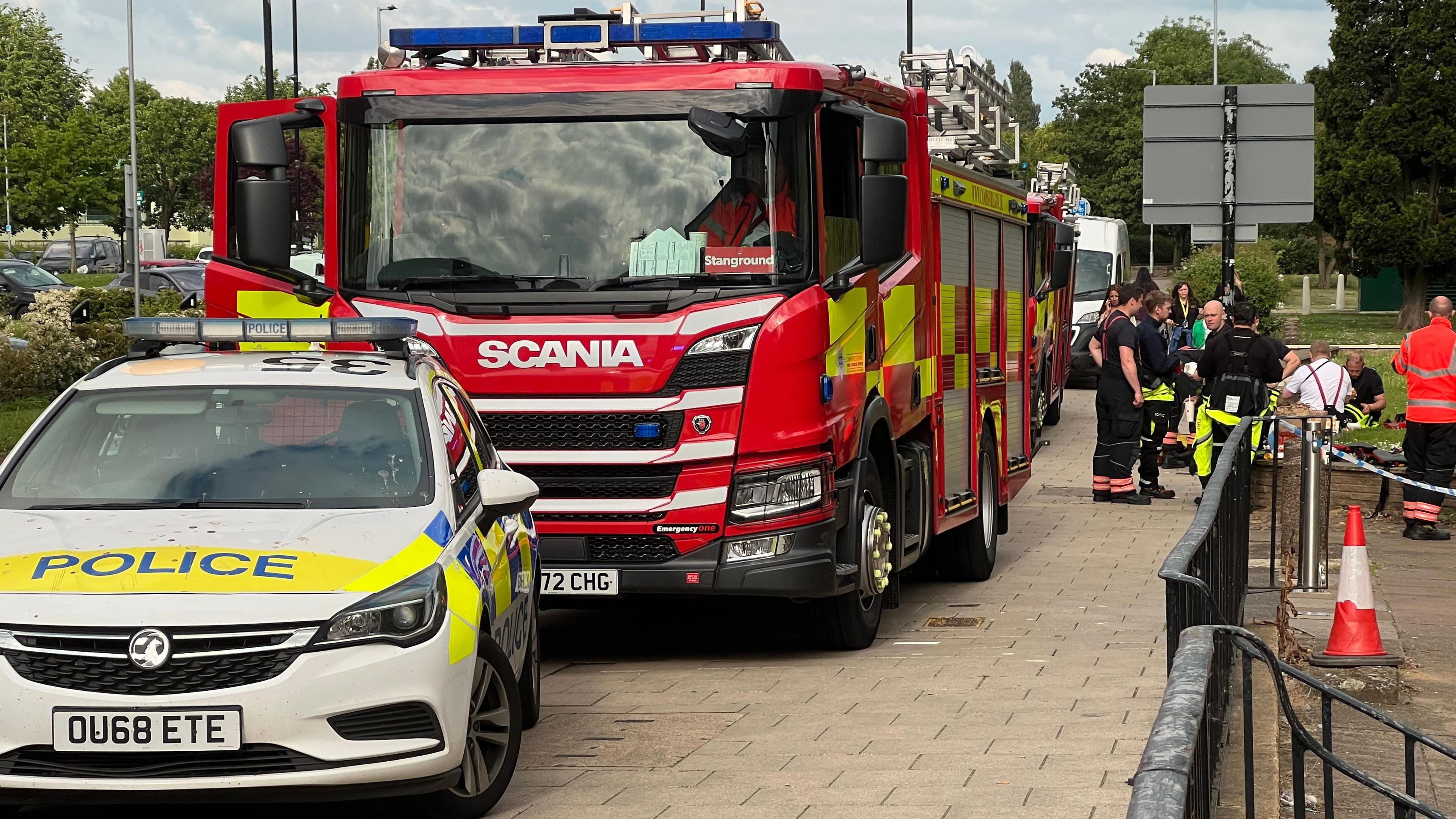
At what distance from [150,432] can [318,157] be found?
41.7 m

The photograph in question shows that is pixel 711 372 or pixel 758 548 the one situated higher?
pixel 711 372

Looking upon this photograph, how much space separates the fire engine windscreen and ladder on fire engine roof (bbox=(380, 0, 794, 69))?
25.5 inches

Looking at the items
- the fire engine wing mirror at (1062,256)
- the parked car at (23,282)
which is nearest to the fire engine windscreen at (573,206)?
the fire engine wing mirror at (1062,256)

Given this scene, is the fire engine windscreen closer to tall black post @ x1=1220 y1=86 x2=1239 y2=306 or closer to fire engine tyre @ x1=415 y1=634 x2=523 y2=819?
fire engine tyre @ x1=415 y1=634 x2=523 y2=819

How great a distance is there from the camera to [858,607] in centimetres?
926

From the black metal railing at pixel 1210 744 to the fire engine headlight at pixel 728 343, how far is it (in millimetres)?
3085

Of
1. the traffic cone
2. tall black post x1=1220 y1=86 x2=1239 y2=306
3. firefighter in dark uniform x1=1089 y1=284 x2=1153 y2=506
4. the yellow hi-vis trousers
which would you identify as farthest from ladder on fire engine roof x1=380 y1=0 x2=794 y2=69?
tall black post x1=1220 y1=86 x2=1239 y2=306

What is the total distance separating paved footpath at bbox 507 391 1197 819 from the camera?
624 cm

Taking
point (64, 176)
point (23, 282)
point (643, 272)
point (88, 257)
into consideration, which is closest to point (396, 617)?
point (643, 272)

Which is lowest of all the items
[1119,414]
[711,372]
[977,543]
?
[977,543]

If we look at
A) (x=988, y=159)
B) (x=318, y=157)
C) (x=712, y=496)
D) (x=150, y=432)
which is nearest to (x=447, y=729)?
(x=150, y=432)

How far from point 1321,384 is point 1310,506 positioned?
24.1 ft

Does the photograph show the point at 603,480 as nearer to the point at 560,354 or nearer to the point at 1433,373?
the point at 560,354

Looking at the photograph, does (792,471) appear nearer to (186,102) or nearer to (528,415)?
(528,415)
